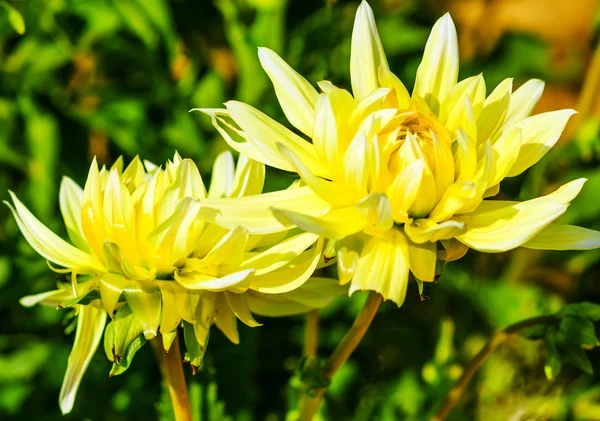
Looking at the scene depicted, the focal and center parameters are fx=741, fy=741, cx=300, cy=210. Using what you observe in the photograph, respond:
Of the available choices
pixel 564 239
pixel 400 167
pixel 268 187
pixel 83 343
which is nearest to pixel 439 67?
pixel 400 167

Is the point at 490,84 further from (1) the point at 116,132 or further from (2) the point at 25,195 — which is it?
(2) the point at 25,195

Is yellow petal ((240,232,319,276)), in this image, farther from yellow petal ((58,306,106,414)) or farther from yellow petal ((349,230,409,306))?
yellow petal ((58,306,106,414))

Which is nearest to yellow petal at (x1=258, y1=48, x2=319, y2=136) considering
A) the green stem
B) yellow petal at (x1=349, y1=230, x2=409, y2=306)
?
yellow petal at (x1=349, y1=230, x2=409, y2=306)

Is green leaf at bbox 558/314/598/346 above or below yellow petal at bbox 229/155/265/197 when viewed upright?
below

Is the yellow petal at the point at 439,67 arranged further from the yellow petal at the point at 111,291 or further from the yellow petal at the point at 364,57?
the yellow petal at the point at 111,291

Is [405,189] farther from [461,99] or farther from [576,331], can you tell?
[576,331]

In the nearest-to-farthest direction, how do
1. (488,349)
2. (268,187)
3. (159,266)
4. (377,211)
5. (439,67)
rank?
(377,211) < (159,266) < (439,67) < (488,349) < (268,187)

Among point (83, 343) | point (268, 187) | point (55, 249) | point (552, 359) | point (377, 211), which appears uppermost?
point (377, 211)
